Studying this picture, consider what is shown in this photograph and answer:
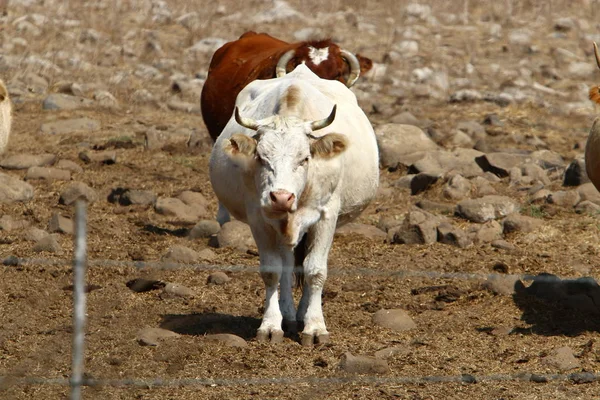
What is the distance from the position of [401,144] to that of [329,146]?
6.60 meters

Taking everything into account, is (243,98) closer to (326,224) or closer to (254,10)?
(326,224)

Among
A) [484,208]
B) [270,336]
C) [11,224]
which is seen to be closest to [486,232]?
[484,208]

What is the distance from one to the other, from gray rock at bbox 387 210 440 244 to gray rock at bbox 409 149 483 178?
7.27ft

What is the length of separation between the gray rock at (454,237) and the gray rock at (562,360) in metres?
2.89

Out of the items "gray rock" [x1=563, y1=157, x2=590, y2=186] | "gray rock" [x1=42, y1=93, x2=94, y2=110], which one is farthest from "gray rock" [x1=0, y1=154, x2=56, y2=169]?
"gray rock" [x1=563, y1=157, x2=590, y2=186]

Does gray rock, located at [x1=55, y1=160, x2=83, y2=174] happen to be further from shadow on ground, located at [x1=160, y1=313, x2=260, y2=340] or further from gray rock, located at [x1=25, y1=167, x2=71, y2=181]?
shadow on ground, located at [x1=160, y1=313, x2=260, y2=340]

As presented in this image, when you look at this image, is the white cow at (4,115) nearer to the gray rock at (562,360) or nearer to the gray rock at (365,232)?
the gray rock at (365,232)

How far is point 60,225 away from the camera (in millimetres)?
9711

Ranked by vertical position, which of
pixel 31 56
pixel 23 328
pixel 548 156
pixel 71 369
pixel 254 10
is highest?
pixel 71 369

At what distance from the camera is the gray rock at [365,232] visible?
998 cm

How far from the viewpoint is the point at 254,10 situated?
23453mm

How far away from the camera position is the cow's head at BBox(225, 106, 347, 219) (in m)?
6.44

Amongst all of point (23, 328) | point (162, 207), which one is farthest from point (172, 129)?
point (23, 328)

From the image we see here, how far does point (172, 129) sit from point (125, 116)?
43.3 inches
